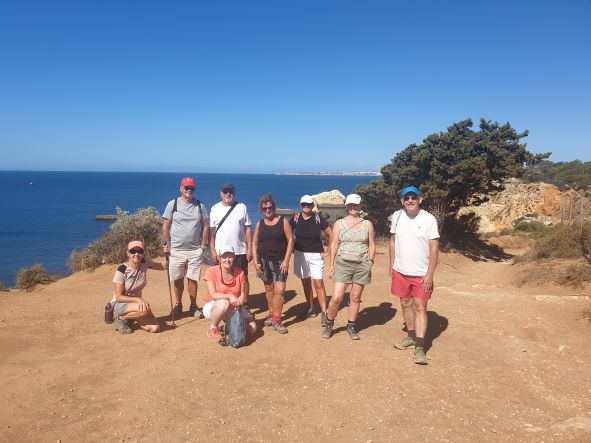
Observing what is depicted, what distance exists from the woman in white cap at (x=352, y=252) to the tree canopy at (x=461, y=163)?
10374mm

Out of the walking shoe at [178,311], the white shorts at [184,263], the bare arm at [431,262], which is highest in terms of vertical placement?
the bare arm at [431,262]

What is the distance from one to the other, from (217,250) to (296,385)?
2.09 m

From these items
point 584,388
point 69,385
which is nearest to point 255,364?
point 69,385

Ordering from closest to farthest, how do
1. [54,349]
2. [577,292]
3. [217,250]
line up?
[54,349] < [217,250] < [577,292]

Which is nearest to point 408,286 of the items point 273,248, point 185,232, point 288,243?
point 288,243

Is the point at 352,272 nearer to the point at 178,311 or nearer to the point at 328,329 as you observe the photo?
the point at 328,329

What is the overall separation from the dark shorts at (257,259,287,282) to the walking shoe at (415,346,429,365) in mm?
1782

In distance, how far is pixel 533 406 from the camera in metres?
3.61

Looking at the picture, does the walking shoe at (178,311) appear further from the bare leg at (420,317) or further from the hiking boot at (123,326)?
the bare leg at (420,317)

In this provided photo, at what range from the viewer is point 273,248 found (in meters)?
5.06

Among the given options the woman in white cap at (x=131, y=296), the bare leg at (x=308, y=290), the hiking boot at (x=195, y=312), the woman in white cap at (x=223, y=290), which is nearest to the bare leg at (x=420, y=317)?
the bare leg at (x=308, y=290)

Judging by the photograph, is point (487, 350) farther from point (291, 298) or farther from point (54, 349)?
point (54, 349)

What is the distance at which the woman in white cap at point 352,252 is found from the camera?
15.9ft

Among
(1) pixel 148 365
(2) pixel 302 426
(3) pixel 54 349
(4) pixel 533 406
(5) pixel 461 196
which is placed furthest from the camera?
(5) pixel 461 196
